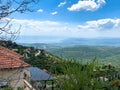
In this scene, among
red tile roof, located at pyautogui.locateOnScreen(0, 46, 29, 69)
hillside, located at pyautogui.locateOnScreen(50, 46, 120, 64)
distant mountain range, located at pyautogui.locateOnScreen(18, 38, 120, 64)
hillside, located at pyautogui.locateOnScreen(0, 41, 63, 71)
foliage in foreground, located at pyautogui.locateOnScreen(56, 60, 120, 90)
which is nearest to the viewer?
hillside, located at pyautogui.locateOnScreen(0, 41, 63, 71)

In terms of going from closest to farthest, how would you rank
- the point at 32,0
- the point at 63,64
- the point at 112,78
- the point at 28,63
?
1. the point at 32,0
2. the point at 63,64
3. the point at 112,78
4. the point at 28,63

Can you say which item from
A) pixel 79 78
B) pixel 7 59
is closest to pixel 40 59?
pixel 7 59

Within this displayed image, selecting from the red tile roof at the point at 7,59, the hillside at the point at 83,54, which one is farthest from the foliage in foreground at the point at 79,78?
the red tile roof at the point at 7,59

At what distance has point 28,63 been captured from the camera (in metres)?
15.2

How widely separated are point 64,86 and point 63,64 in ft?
1.96

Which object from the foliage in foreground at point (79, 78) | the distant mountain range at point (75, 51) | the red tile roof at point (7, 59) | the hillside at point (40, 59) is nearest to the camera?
the hillside at point (40, 59)

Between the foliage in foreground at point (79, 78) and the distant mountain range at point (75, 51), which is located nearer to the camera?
the foliage in foreground at point (79, 78)

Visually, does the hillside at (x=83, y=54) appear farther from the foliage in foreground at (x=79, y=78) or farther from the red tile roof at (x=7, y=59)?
the red tile roof at (x=7, y=59)

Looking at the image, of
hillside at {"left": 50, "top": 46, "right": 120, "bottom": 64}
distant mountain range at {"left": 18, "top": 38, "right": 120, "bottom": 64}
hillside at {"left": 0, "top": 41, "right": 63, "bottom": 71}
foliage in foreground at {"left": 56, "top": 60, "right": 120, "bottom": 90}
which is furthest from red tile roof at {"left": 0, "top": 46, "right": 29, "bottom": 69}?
hillside at {"left": 50, "top": 46, "right": 120, "bottom": 64}

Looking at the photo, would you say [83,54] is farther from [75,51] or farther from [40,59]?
[75,51]

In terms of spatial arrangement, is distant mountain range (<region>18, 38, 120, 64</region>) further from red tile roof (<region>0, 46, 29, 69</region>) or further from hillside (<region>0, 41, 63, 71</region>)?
red tile roof (<region>0, 46, 29, 69</region>)

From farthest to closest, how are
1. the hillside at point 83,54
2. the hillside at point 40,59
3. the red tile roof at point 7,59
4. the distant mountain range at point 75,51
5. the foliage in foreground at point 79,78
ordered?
the distant mountain range at point 75,51 → the hillside at point 83,54 → the red tile roof at point 7,59 → the foliage in foreground at point 79,78 → the hillside at point 40,59

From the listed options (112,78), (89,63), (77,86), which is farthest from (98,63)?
(112,78)

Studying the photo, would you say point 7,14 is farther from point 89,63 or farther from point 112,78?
point 112,78
